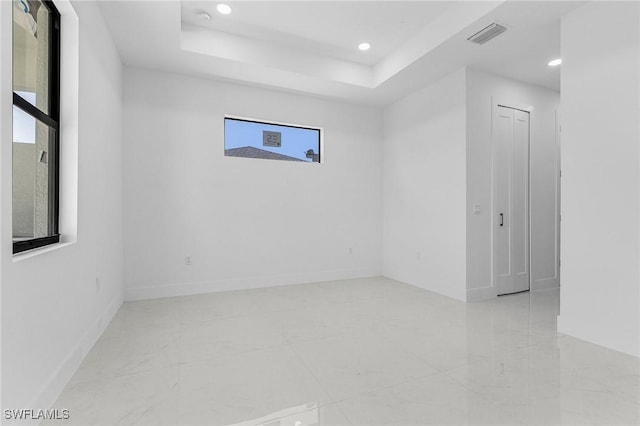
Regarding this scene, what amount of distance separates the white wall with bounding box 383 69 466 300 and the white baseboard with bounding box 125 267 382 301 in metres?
0.66

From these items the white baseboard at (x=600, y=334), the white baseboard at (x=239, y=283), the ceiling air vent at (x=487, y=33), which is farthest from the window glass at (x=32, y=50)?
the white baseboard at (x=600, y=334)

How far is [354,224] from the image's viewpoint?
5.24 metres

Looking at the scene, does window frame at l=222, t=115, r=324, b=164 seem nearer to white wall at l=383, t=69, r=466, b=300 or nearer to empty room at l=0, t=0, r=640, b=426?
empty room at l=0, t=0, r=640, b=426

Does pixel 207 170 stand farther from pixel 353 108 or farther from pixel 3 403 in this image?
pixel 3 403

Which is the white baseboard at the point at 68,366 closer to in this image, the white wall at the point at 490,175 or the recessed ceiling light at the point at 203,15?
the recessed ceiling light at the point at 203,15

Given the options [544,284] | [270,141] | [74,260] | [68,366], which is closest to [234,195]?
[270,141]

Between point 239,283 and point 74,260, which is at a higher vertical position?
point 74,260

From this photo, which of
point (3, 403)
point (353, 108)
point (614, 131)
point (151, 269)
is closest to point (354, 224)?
point (353, 108)

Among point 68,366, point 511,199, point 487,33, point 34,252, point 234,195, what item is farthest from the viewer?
point 234,195

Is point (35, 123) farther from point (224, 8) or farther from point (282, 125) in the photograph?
point (282, 125)

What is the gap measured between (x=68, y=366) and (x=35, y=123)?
1.51 m

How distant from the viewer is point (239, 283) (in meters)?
4.45

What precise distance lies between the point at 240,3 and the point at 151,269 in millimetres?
3169

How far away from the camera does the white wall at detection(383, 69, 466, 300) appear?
4.01 meters
